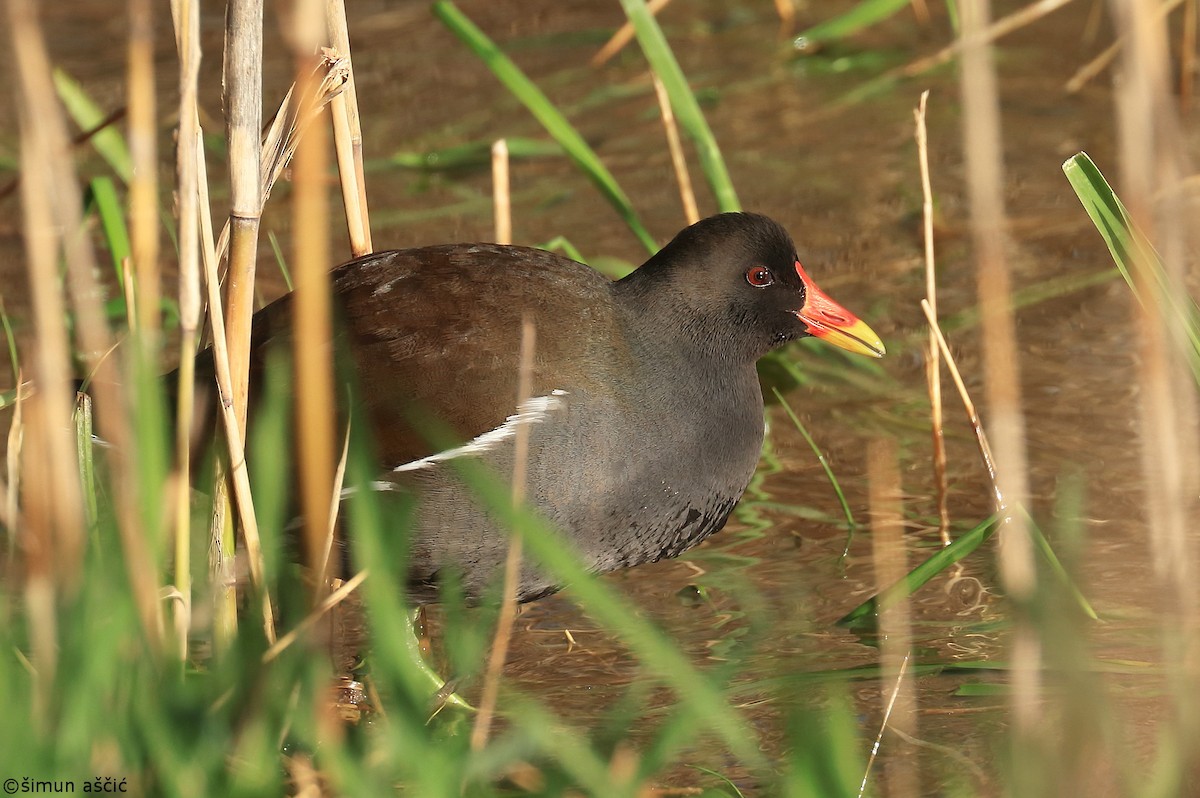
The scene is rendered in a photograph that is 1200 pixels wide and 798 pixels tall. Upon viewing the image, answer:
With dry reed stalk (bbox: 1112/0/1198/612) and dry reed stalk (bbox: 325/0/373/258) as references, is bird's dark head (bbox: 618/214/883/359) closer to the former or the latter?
dry reed stalk (bbox: 325/0/373/258)

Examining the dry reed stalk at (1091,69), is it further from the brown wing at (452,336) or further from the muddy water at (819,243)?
the brown wing at (452,336)

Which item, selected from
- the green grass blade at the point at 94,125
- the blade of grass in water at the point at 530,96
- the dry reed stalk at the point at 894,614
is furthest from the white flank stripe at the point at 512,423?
the green grass blade at the point at 94,125

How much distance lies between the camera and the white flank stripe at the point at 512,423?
3.19 metres

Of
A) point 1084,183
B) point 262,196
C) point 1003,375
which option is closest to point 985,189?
point 1003,375

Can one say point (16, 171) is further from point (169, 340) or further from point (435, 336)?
point (435, 336)

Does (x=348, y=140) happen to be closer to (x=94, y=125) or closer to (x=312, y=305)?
(x=312, y=305)

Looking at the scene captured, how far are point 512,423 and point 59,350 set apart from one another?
3.47 ft

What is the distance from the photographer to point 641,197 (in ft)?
19.0

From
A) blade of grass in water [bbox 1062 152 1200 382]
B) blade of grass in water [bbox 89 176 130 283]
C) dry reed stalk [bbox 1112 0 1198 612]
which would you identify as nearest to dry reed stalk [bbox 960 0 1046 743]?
dry reed stalk [bbox 1112 0 1198 612]

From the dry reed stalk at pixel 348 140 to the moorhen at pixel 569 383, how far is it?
4.9 inches

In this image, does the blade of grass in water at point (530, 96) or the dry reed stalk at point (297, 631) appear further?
the blade of grass in water at point (530, 96)

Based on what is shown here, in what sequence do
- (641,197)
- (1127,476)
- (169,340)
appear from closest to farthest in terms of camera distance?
(1127,476) < (169,340) < (641,197)

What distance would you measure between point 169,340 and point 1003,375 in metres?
3.27

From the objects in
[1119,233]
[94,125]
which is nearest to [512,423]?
[1119,233]
